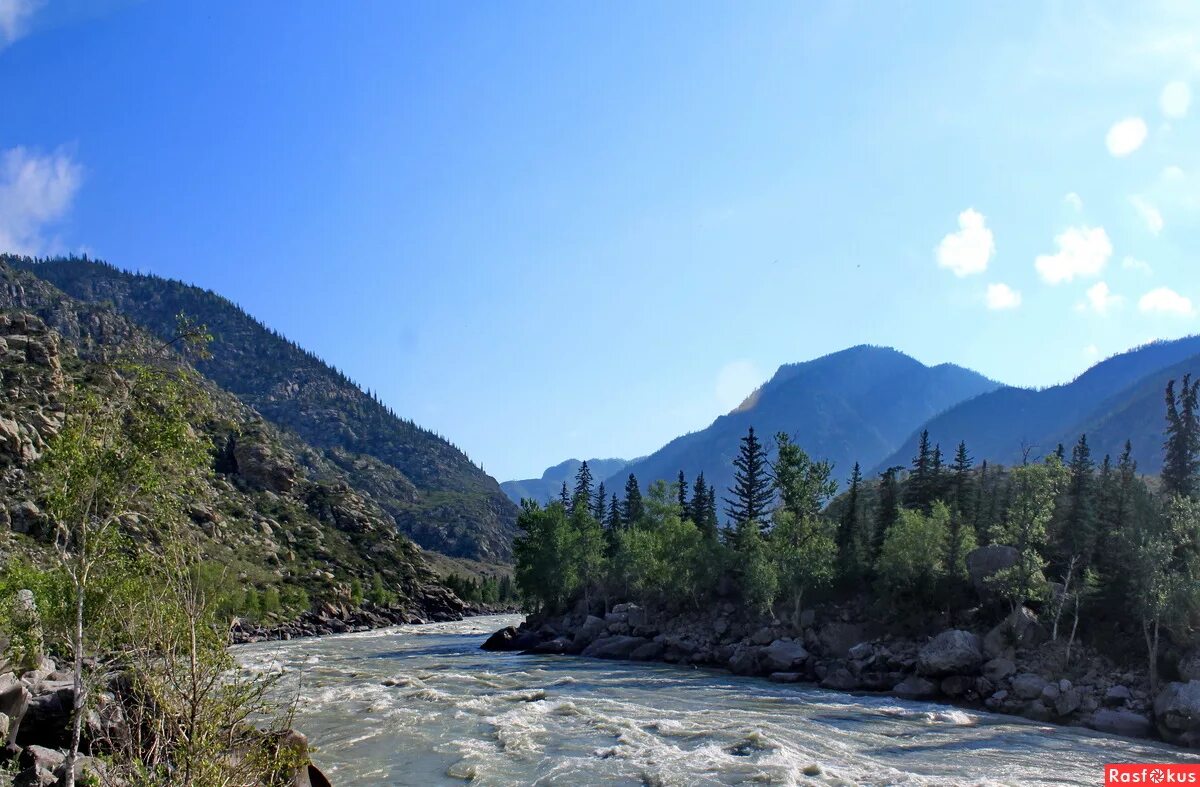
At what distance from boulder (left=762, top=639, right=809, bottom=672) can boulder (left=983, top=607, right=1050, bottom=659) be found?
13.6 meters

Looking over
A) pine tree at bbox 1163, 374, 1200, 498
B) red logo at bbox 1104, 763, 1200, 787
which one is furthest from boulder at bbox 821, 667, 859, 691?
pine tree at bbox 1163, 374, 1200, 498

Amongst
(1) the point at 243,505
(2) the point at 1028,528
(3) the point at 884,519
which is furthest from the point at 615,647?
(1) the point at 243,505

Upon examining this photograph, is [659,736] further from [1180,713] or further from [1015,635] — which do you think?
[1015,635]

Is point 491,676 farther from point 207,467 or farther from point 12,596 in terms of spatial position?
point 207,467

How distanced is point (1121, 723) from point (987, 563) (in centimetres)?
1981

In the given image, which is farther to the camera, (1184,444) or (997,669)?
(1184,444)

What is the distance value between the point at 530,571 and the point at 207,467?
7985cm

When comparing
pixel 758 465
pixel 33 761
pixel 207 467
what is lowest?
pixel 33 761

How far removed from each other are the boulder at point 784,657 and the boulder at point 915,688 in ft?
31.6

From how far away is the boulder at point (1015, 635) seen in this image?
49.3 metres

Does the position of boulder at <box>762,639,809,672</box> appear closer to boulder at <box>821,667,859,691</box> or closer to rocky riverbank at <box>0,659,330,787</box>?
boulder at <box>821,667,859,691</box>

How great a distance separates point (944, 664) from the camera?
48250mm

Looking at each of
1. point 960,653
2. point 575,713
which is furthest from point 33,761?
point 960,653

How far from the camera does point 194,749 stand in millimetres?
10727
